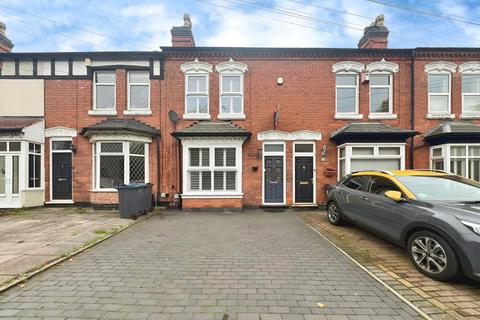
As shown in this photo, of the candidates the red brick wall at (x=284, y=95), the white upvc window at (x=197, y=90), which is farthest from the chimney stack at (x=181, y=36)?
the white upvc window at (x=197, y=90)

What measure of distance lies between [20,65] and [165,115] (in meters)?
6.74

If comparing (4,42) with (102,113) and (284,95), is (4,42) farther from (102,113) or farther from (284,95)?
(284,95)

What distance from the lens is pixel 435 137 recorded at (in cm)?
1032

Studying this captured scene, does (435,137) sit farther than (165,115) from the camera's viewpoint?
No

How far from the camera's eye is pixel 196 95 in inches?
439

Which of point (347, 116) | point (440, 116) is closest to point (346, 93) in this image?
point (347, 116)

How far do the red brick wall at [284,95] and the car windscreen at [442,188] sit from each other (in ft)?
18.7

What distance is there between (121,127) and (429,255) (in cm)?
1002

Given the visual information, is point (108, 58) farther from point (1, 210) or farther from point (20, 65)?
point (1, 210)

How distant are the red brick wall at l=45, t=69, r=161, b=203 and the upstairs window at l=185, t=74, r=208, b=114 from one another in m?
1.30

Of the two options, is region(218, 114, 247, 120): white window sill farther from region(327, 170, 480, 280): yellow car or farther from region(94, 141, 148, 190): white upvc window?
region(327, 170, 480, 280): yellow car

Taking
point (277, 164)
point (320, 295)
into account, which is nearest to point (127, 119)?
point (277, 164)

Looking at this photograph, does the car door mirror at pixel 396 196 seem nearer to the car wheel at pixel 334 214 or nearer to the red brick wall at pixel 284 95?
the car wheel at pixel 334 214

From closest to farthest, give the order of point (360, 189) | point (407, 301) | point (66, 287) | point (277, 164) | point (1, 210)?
point (407, 301) → point (66, 287) → point (360, 189) → point (1, 210) → point (277, 164)
